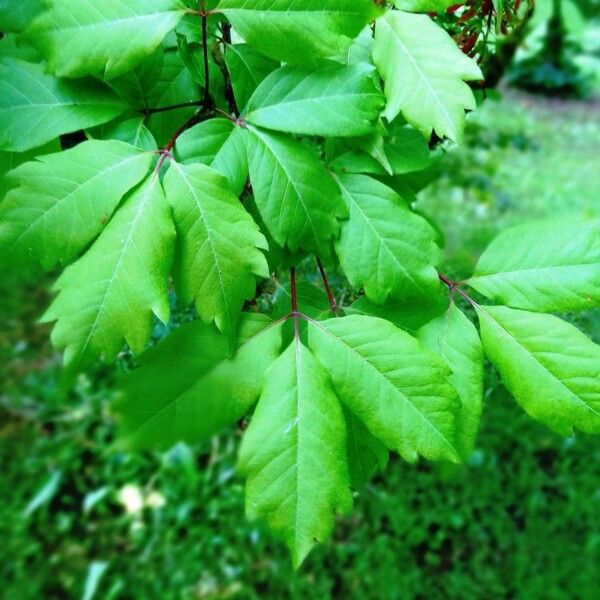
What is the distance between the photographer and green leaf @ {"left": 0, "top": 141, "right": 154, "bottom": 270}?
0.66 meters

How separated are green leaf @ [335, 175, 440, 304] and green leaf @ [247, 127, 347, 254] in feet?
0.12

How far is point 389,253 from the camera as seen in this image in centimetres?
75

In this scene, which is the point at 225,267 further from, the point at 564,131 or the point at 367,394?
the point at 564,131

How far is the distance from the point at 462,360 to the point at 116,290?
40 cm

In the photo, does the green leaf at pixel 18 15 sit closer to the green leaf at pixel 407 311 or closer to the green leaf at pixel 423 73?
the green leaf at pixel 423 73

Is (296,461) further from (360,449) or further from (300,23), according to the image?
(300,23)

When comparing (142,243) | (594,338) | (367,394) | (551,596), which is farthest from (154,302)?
(551,596)

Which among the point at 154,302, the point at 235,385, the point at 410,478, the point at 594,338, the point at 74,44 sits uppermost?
the point at 74,44

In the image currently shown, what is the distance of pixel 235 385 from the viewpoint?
28.0 inches

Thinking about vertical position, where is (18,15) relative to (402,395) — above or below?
above

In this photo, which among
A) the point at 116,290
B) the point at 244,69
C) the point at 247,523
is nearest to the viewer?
the point at 116,290

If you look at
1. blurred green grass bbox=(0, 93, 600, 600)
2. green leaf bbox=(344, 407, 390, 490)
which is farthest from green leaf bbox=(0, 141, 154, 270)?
blurred green grass bbox=(0, 93, 600, 600)

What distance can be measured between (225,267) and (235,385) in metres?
0.14


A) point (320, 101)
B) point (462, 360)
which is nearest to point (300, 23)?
point (320, 101)
